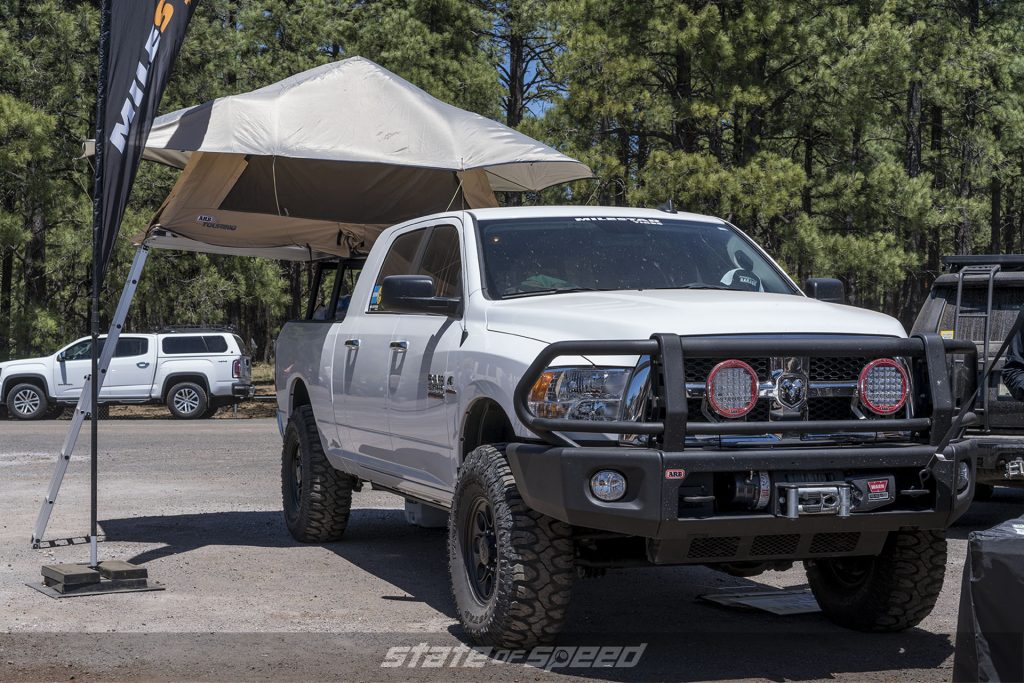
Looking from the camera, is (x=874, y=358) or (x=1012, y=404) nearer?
(x=874, y=358)

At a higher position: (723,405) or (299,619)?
(723,405)

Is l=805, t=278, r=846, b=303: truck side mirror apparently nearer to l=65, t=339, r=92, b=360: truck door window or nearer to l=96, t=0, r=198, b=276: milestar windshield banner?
l=96, t=0, r=198, b=276: milestar windshield banner

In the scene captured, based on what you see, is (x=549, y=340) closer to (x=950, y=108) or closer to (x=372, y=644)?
(x=372, y=644)

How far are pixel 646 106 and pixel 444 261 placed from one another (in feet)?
58.4

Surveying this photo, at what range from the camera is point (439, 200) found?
11.9 meters

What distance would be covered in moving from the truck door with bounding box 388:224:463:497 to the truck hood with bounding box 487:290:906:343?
1.58 feet

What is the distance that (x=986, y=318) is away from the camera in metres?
9.92

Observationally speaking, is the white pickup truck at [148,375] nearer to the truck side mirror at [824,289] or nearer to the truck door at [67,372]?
the truck door at [67,372]

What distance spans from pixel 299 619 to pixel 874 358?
3.21 metres

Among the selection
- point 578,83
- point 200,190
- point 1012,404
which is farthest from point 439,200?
point 578,83

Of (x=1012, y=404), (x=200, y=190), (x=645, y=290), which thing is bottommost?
(x=1012, y=404)

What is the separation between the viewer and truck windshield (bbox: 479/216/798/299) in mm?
6945

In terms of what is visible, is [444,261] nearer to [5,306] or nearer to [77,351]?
[77,351]

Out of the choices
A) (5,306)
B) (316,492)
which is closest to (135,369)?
(5,306)
